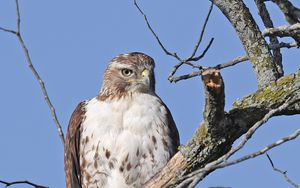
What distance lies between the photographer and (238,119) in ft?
16.0

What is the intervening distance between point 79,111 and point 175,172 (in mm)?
2240

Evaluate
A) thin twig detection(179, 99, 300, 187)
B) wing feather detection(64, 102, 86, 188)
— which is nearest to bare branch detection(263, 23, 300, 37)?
thin twig detection(179, 99, 300, 187)

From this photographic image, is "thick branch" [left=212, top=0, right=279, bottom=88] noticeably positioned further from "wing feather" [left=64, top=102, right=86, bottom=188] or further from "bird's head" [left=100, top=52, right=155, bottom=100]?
"wing feather" [left=64, top=102, right=86, bottom=188]

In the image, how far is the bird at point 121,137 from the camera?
6766 mm

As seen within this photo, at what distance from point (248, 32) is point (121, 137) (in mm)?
1896

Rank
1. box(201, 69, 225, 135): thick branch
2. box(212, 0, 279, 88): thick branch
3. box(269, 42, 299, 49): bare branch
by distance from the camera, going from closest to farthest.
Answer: box(201, 69, 225, 135): thick branch
box(212, 0, 279, 88): thick branch
box(269, 42, 299, 49): bare branch

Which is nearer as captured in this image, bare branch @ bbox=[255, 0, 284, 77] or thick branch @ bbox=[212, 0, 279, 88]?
thick branch @ bbox=[212, 0, 279, 88]

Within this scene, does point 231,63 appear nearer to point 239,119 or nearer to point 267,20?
point 267,20

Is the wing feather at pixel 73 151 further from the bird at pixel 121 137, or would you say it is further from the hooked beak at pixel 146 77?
the hooked beak at pixel 146 77

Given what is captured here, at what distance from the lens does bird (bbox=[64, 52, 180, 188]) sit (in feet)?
22.2

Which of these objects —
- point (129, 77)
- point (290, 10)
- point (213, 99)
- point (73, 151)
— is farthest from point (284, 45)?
point (73, 151)

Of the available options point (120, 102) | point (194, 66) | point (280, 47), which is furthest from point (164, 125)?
point (280, 47)

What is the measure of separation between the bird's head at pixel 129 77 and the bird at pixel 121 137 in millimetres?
11

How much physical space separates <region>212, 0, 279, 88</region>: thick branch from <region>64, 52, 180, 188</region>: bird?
5.46ft
